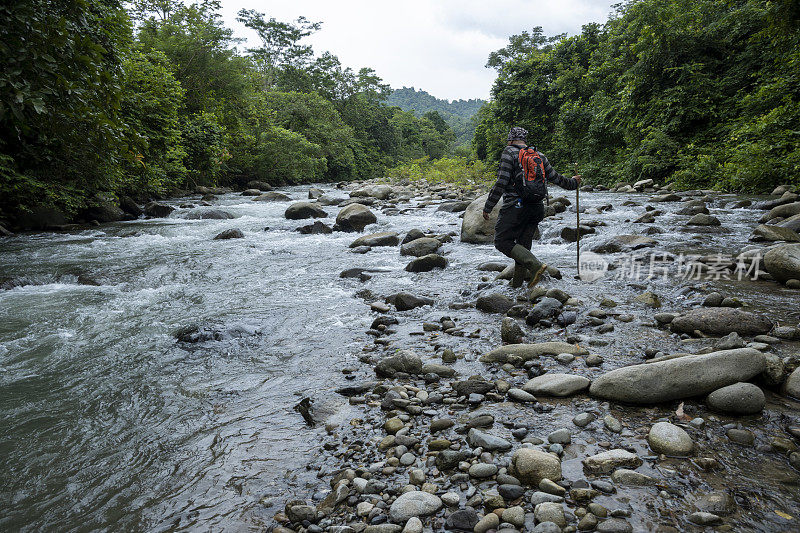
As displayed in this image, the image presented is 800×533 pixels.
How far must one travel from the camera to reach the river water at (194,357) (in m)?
2.51

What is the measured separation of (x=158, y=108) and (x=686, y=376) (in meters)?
Answer: 18.9

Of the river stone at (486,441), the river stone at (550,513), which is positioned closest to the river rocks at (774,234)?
the river stone at (486,441)

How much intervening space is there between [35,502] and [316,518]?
66.1 inches

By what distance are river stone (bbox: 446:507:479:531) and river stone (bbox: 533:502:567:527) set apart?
0.30 m

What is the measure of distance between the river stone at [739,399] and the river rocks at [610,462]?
84 centimetres

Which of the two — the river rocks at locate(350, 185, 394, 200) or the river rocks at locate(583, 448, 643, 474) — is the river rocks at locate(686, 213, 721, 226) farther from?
the river rocks at locate(350, 185, 394, 200)

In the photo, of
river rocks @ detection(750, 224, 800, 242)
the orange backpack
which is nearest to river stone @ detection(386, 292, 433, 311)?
the orange backpack

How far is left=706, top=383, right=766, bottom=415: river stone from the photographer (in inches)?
104

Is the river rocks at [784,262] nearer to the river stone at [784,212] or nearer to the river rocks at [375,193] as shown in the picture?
the river stone at [784,212]

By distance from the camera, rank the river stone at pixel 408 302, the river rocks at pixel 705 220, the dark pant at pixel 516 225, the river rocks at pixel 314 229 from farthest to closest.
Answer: the river rocks at pixel 314 229, the river rocks at pixel 705 220, the dark pant at pixel 516 225, the river stone at pixel 408 302

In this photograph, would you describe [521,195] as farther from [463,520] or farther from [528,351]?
[463,520]

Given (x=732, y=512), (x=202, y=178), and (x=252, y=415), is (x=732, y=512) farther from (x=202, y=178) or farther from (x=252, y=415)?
(x=202, y=178)

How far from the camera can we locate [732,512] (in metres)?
1.93

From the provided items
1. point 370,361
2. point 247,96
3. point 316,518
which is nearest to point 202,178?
point 247,96
